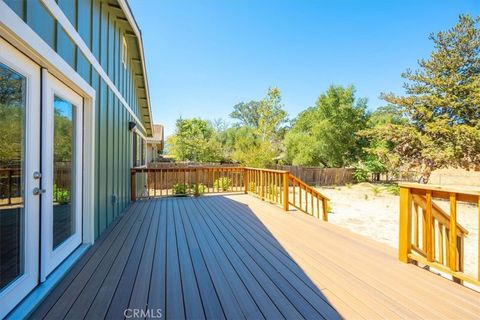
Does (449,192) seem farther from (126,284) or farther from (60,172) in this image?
(60,172)

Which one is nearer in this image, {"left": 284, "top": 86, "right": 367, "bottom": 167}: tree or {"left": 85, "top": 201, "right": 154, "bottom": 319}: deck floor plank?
{"left": 85, "top": 201, "right": 154, "bottom": 319}: deck floor plank

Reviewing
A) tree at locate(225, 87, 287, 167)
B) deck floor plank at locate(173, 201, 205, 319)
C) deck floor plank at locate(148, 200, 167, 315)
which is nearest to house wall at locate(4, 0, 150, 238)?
deck floor plank at locate(148, 200, 167, 315)

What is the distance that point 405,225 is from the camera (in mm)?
2590

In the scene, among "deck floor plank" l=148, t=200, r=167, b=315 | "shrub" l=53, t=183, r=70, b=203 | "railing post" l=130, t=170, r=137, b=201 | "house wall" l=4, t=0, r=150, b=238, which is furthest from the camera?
"railing post" l=130, t=170, r=137, b=201

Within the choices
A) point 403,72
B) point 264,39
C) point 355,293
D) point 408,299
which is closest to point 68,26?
point 355,293

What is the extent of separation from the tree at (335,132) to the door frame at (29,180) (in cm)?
1794

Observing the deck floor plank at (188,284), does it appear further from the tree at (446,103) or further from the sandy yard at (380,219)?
the tree at (446,103)

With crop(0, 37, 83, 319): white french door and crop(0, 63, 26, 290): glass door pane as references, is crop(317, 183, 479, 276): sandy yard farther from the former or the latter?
crop(0, 63, 26, 290): glass door pane

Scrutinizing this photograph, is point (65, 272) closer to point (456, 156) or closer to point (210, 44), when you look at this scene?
point (210, 44)

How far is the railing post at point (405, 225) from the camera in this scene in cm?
257

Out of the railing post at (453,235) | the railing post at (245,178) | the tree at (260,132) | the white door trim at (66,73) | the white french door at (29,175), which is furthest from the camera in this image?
the tree at (260,132)

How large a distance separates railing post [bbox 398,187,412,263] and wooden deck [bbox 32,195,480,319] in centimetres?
14

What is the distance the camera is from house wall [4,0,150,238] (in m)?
1.97

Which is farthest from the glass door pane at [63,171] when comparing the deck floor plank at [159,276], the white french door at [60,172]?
the deck floor plank at [159,276]
